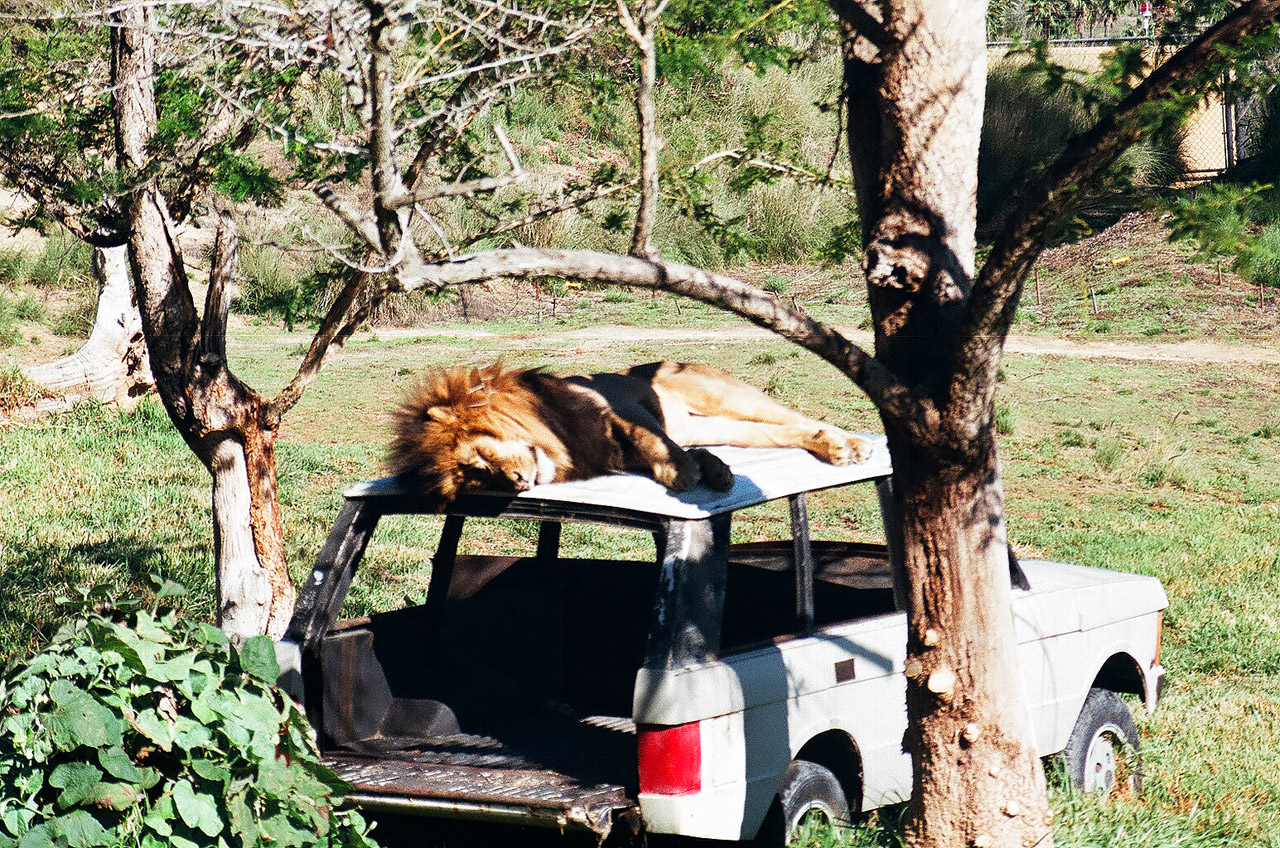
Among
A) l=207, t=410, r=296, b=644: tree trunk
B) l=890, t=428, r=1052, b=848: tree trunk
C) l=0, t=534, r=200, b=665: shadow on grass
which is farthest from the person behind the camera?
l=0, t=534, r=200, b=665: shadow on grass

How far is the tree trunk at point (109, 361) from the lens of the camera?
39.8ft

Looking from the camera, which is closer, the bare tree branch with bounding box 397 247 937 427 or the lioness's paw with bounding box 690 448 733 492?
the bare tree branch with bounding box 397 247 937 427

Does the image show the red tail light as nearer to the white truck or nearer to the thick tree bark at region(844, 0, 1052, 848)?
the white truck

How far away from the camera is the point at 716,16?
209 inches

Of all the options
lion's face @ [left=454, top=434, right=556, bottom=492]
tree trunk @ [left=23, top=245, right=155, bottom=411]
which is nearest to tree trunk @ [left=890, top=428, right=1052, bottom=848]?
lion's face @ [left=454, top=434, right=556, bottom=492]

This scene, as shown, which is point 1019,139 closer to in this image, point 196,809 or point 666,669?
point 666,669

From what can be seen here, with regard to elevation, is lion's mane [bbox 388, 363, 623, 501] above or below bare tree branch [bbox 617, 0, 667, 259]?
below

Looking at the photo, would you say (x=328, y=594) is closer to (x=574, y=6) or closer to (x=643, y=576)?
(x=643, y=576)

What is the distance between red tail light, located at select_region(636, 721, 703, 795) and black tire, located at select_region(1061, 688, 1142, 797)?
1.84 meters

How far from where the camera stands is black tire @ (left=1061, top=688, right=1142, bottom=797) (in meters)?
4.83

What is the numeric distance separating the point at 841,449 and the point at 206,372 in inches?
98.7

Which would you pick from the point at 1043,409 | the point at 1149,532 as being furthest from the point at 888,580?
the point at 1043,409

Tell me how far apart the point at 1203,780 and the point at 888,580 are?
1339 millimetres

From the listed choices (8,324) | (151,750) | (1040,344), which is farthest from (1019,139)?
(151,750)
